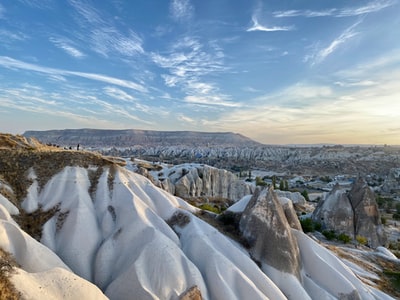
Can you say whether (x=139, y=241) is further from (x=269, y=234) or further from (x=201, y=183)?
(x=201, y=183)

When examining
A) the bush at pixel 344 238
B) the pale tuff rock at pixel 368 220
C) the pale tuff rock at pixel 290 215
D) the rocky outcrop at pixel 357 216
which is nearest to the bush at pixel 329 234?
the bush at pixel 344 238

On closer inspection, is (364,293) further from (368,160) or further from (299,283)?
(368,160)

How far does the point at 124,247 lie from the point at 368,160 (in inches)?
7068

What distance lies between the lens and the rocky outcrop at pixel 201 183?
51247 mm

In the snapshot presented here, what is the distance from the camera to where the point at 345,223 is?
37.2 metres

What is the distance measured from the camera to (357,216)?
37750 mm

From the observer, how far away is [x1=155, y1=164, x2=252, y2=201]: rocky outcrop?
5125cm

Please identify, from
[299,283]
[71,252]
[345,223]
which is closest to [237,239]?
[299,283]

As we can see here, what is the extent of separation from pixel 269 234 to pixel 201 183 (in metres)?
36.8

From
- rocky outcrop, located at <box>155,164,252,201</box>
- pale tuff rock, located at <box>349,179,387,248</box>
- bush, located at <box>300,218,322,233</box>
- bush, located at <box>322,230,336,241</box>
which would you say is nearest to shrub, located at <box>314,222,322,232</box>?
bush, located at <box>300,218,322,233</box>

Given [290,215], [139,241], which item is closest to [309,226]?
[290,215]

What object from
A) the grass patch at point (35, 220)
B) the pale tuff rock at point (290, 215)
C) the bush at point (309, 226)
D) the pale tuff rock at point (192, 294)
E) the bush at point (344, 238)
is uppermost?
the grass patch at point (35, 220)

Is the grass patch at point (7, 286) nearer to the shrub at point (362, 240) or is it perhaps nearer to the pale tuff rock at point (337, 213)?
the pale tuff rock at point (337, 213)

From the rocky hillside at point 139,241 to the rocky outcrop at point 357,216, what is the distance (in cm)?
1633
